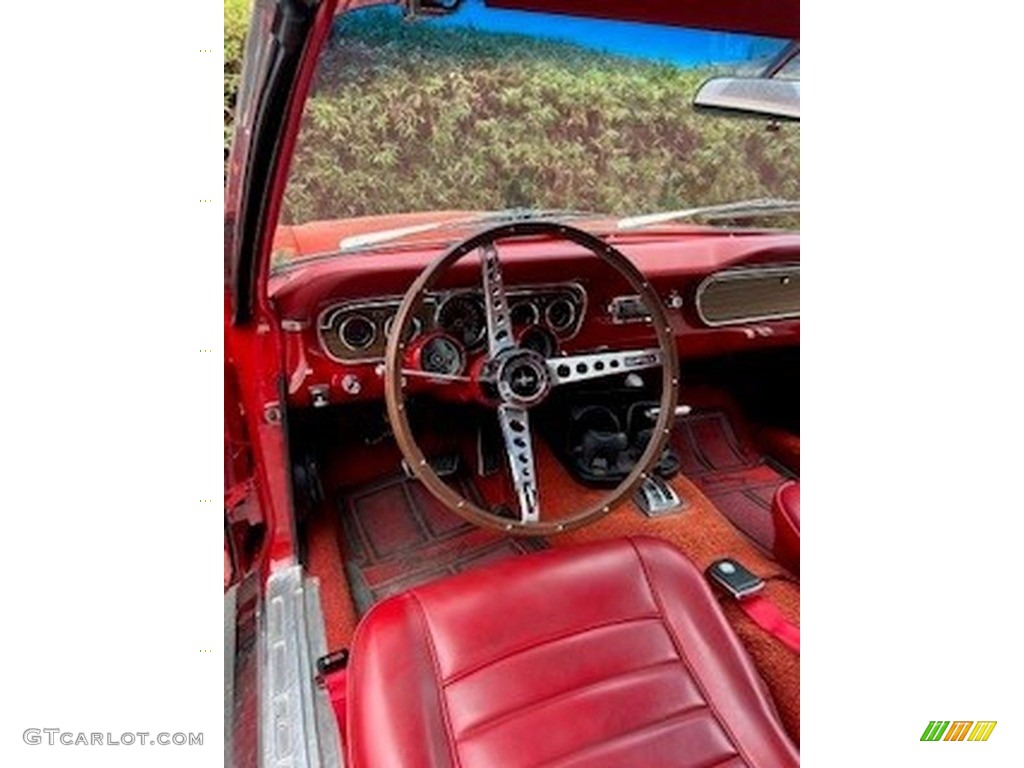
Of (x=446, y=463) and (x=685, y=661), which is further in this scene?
(x=446, y=463)

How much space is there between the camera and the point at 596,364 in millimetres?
1398

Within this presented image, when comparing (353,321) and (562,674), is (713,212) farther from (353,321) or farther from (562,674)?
(562,674)

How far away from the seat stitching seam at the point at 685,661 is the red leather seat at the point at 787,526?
0.30m

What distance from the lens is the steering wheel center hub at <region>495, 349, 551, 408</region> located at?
1.35 m

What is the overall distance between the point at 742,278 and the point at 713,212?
176mm

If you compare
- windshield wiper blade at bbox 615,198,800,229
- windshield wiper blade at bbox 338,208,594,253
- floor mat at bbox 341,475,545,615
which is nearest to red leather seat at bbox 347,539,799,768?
floor mat at bbox 341,475,545,615

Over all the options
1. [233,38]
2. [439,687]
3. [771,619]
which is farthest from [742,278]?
[233,38]

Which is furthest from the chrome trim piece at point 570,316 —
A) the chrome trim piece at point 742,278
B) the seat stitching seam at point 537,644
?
the seat stitching seam at point 537,644

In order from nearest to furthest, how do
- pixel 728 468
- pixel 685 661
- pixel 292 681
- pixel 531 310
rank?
pixel 685 661 → pixel 292 681 → pixel 531 310 → pixel 728 468

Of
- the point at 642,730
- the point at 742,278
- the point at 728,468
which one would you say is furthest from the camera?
the point at 728,468
